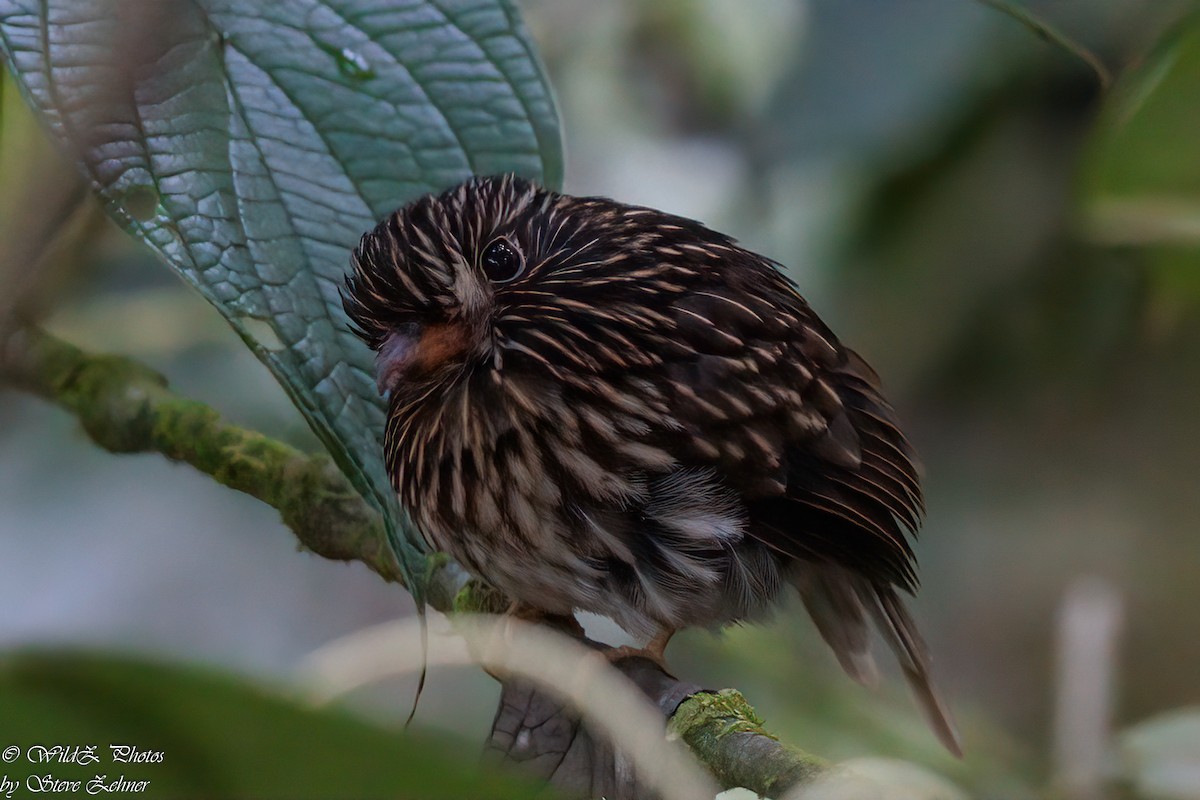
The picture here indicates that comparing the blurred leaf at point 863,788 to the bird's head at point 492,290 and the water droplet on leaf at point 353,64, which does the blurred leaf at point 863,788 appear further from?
the water droplet on leaf at point 353,64

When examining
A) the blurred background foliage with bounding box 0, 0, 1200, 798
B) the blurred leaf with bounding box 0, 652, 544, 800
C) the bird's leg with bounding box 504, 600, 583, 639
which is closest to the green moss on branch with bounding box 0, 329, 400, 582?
the blurred background foliage with bounding box 0, 0, 1200, 798

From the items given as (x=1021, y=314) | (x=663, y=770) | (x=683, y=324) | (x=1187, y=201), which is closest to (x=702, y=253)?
(x=683, y=324)

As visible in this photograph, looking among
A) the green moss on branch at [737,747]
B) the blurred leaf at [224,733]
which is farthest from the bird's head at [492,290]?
the blurred leaf at [224,733]

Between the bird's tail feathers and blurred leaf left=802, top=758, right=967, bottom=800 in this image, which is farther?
the bird's tail feathers

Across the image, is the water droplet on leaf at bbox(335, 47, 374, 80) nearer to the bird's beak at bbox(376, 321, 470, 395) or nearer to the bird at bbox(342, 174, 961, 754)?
the bird at bbox(342, 174, 961, 754)

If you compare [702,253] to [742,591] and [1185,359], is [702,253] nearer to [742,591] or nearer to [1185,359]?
[742,591]

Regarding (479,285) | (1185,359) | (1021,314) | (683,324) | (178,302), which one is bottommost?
(178,302)
